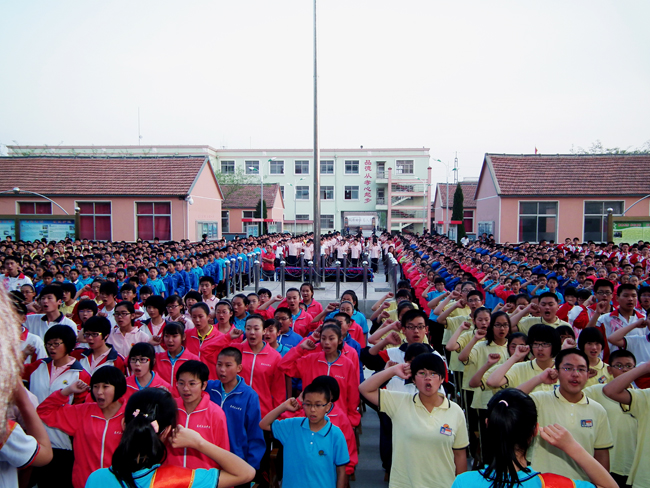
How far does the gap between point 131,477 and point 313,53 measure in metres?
13.7

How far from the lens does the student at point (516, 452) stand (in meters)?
2.16

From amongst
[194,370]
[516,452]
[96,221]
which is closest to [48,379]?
[194,370]

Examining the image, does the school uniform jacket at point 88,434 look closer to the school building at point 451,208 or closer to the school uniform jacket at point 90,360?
the school uniform jacket at point 90,360

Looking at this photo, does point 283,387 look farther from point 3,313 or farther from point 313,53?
point 313,53

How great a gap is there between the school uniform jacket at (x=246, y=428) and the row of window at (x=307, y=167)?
46440 mm

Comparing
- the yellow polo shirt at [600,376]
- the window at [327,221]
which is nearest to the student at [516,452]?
the yellow polo shirt at [600,376]

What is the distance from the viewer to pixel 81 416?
3488 millimetres

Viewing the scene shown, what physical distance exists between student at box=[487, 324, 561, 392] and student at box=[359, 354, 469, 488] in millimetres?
811

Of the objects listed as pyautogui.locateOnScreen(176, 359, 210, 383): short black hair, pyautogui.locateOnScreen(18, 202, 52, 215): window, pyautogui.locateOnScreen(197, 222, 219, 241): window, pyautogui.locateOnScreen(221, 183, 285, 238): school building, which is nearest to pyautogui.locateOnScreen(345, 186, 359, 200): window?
pyautogui.locateOnScreen(221, 183, 285, 238): school building

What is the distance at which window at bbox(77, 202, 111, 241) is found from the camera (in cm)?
2308

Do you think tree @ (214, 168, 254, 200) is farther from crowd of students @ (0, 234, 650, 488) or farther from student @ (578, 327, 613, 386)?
student @ (578, 327, 613, 386)

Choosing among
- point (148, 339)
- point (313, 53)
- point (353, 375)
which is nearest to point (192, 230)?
point (313, 53)

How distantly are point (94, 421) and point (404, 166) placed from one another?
48.4 metres

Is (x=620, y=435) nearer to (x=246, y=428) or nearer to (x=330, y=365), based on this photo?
(x=330, y=365)
